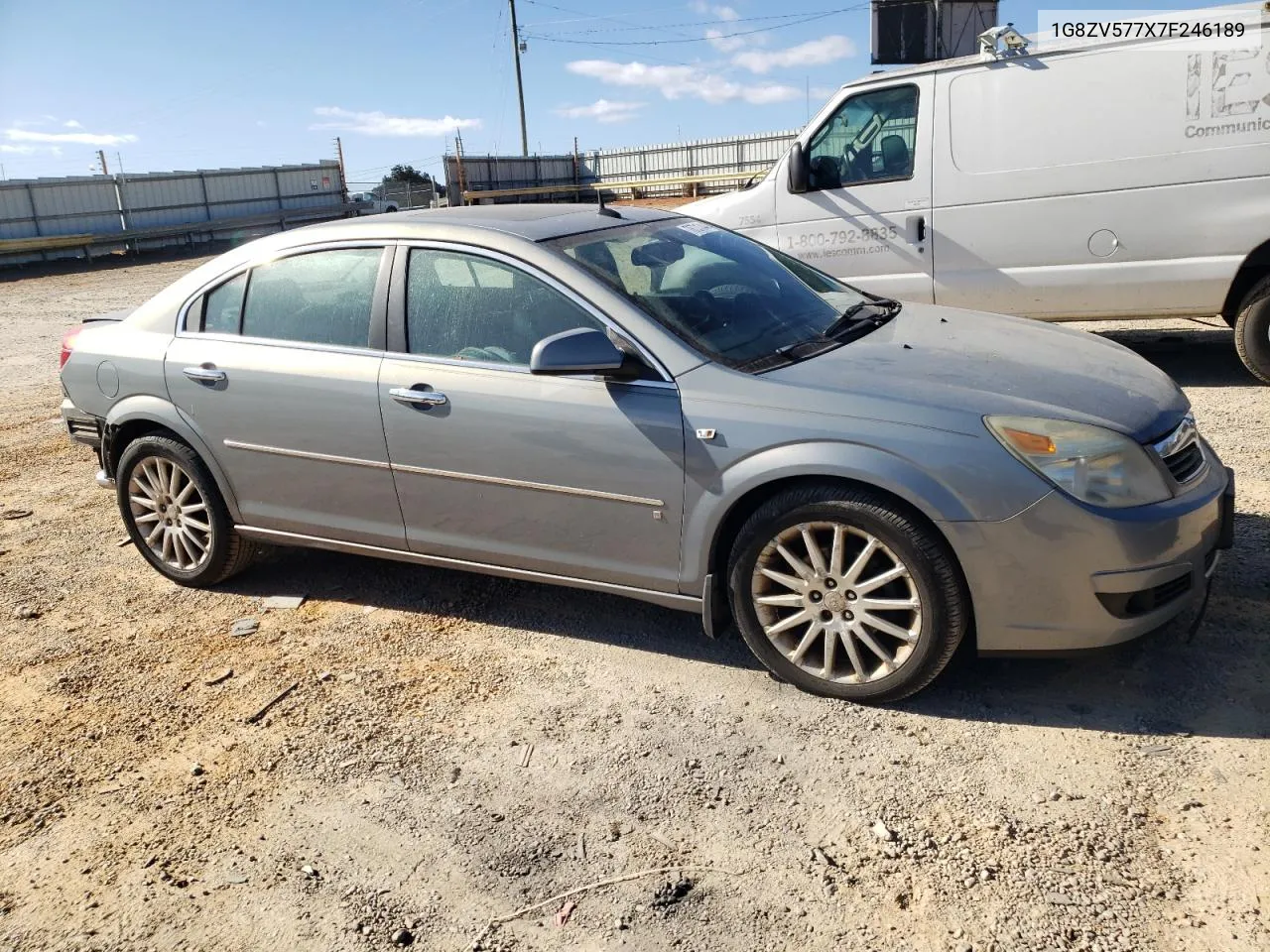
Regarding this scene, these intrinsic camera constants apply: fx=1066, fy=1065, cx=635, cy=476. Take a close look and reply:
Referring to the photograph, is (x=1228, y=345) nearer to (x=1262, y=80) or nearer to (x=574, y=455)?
(x=1262, y=80)

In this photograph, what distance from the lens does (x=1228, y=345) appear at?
8.34 meters

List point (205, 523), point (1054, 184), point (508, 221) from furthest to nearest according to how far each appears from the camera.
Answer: point (1054, 184), point (205, 523), point (508, 221)

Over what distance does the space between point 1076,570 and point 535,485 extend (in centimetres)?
183

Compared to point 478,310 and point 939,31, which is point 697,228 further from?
point 939,31

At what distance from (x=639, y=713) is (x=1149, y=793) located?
5.15ft

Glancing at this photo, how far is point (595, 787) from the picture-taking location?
3.23m

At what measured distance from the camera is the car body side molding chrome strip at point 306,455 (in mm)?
4219

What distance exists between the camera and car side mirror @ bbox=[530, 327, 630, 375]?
360 centimetres

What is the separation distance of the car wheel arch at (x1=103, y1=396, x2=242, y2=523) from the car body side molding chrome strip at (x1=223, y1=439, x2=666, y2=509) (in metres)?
0.18

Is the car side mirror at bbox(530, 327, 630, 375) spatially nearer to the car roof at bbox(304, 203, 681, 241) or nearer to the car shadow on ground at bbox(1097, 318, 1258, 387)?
the car roof at bbox(304, 203, 681, 241)

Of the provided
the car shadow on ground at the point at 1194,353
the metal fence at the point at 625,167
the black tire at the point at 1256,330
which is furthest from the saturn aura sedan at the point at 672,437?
the metal fence at the point at 625,167

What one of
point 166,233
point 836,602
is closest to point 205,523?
point 836,602

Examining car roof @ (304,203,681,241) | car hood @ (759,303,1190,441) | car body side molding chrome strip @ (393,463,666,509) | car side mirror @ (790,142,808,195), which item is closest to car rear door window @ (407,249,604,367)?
car roof @ (304,203,681,241)

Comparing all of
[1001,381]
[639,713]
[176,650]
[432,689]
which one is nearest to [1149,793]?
[1001,381]
